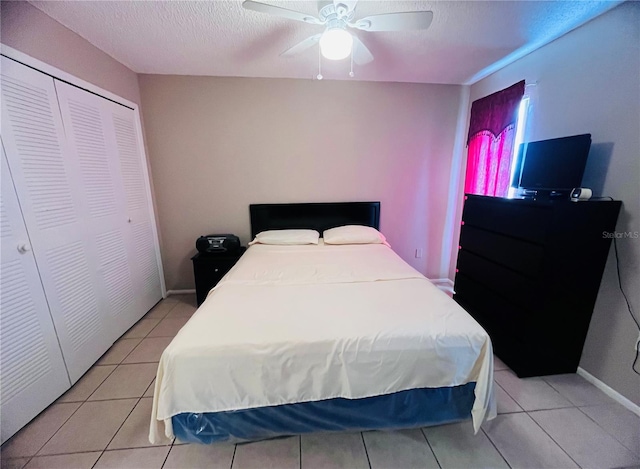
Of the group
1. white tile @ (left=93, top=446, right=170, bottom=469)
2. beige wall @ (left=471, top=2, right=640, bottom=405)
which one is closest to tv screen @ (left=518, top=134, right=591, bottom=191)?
beige wall @ (left=471, top=2, right=640, bottom=405)

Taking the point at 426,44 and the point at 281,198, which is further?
the point at 281,198

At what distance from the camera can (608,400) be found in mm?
1525

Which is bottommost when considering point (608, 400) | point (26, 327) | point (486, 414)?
point (608, 400)

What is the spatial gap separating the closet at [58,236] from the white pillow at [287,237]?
3.87 feet

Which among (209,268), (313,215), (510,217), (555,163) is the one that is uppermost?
(555,163)

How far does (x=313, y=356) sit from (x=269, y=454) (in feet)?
1.95

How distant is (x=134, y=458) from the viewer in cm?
122

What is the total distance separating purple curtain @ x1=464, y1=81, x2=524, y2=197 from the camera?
86.3 inches

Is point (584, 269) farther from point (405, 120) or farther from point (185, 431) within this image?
point (185, 431)

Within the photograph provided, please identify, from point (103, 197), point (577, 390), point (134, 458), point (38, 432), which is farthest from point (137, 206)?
point (577, 390)

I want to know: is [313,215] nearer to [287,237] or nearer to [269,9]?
[287,237]

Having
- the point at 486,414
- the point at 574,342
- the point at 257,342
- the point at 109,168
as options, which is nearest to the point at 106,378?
the point at 257,342

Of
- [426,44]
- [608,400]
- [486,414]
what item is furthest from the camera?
[426,44]

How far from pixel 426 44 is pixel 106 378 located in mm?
3365
